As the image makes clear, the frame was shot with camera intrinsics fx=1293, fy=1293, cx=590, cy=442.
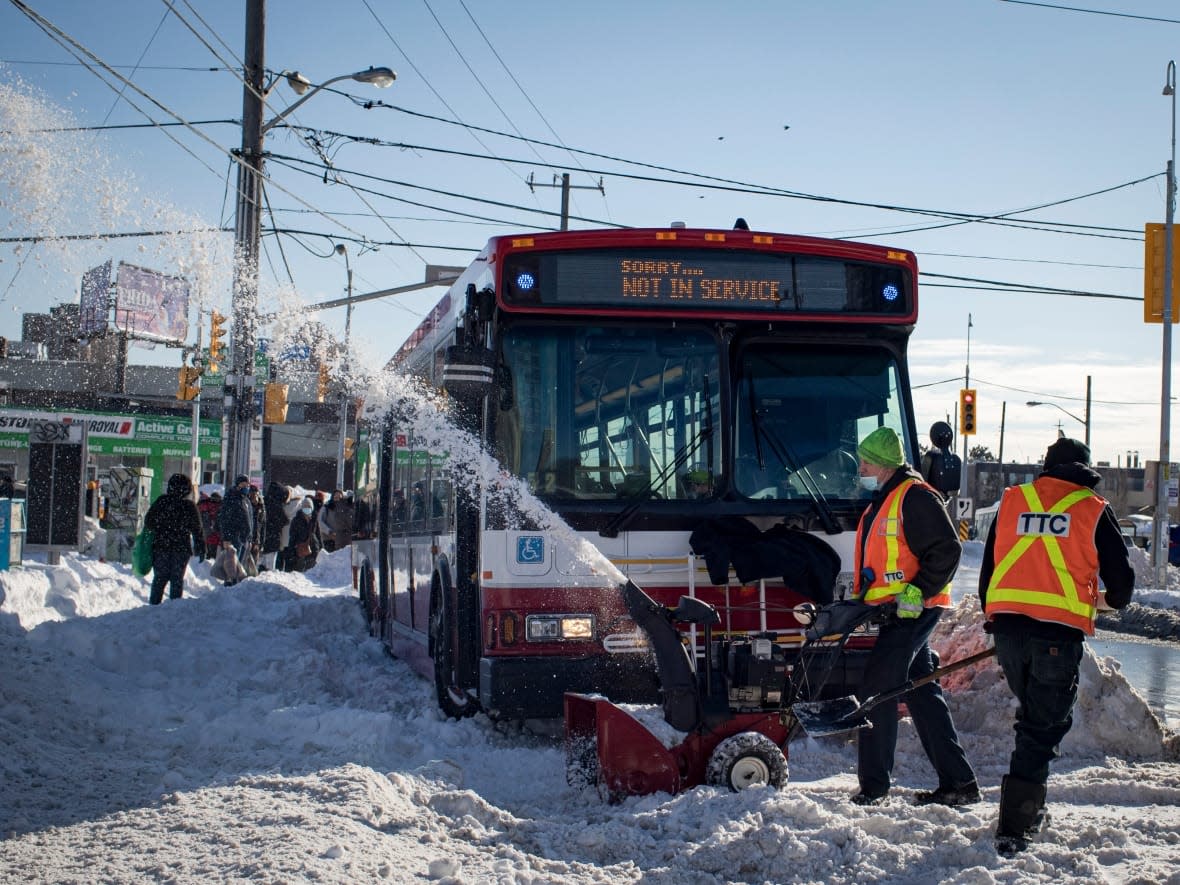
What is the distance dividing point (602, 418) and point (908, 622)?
2.27 meters

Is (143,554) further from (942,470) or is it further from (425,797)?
(942,470)

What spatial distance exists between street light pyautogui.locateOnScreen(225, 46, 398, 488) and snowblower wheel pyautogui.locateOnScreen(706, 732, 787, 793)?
13.2 metres

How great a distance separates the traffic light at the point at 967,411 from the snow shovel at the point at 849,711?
2355 cm

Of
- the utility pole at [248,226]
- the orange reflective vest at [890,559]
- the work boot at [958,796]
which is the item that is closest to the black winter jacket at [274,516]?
the utility pole at [248,226]

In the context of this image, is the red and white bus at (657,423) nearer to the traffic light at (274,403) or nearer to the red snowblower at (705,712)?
the red snowblower at (705,712)

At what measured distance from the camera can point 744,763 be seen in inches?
251

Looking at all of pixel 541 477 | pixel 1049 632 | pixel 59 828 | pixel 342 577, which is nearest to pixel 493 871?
pixel 59 828

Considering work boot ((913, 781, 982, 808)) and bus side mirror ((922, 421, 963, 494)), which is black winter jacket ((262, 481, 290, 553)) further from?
work boot ((913, 781, 982, 808))

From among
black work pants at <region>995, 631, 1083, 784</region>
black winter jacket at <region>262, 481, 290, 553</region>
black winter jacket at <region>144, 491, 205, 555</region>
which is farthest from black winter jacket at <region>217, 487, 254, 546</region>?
black work pants at <region>995, 631, 1083, 784</region>

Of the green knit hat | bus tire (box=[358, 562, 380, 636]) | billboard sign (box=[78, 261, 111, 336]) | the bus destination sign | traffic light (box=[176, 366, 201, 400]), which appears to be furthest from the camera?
billboard sign (box=[78, 261, 111, 336])

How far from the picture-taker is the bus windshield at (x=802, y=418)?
797cm

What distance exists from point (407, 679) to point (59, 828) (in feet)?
20.0

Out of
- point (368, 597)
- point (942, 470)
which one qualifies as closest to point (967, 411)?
point (368, 597)

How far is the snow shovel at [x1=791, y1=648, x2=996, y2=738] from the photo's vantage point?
252 inches
